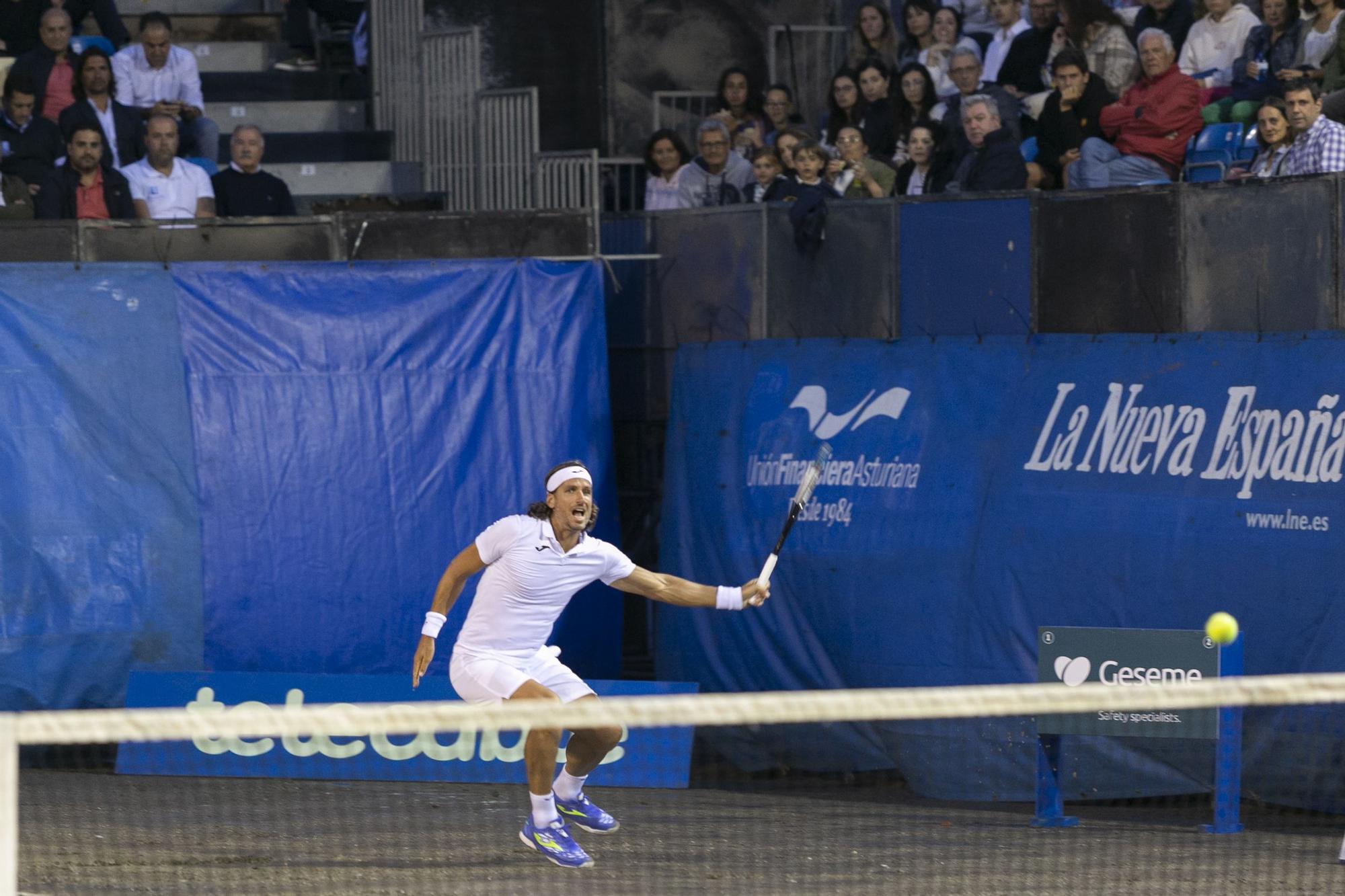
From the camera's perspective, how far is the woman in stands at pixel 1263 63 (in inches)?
514

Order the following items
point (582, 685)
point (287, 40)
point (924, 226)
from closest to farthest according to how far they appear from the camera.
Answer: point (582, 685), point (924, 226), point (287, 40)

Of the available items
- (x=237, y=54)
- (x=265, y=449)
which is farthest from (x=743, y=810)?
(x=237, y=54)

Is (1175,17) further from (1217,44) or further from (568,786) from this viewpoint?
(568,786)

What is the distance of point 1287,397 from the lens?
11000 mm

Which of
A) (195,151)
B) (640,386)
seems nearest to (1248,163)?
(640,386)

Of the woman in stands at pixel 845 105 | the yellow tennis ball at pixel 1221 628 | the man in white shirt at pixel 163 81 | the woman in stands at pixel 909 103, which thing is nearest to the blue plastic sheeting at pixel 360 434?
the woman in stands at pixel 845 105

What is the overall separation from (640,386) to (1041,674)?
4.97m

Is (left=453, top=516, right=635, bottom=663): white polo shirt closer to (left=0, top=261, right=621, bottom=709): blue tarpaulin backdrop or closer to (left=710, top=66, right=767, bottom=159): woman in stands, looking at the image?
(left=0, top=261, right=621, bottom=709): blue tarpaulin backdrop

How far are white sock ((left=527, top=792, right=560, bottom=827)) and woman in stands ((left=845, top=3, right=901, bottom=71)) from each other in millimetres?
7812

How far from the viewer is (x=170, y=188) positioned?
14469 mm

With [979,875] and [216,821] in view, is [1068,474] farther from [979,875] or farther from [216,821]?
[216,821]

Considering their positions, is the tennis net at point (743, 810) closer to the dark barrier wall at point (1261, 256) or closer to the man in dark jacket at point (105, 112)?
the dark barrier wall at point (1261, 256)

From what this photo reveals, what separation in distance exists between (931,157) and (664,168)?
2.43 m

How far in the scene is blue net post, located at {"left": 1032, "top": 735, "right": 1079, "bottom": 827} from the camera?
10.9 metres
